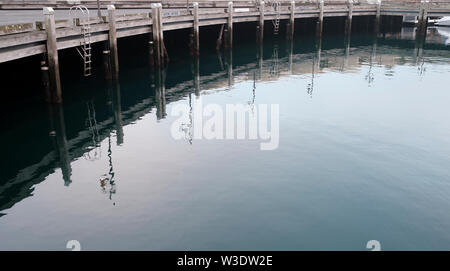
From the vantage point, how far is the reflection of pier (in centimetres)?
1961

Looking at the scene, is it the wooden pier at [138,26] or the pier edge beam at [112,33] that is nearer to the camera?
the wooden pier at [138,26]

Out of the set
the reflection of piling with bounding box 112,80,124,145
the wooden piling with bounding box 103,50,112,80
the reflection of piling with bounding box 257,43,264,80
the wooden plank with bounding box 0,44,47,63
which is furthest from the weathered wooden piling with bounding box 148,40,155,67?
the wooden plank with bounding box 0,44,47,63

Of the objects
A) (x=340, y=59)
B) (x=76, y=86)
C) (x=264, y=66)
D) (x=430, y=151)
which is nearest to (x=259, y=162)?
(x=430, y=151)

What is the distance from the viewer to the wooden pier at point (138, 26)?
24.6m

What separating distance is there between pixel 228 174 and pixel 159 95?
1600 cm

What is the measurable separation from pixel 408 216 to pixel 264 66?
32109 mm

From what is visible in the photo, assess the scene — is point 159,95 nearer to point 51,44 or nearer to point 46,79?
point 46,79

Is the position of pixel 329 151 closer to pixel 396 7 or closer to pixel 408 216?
pixel 408 216

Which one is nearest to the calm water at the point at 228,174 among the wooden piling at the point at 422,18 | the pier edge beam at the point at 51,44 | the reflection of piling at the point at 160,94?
the reflection of piling at the point at 160,94

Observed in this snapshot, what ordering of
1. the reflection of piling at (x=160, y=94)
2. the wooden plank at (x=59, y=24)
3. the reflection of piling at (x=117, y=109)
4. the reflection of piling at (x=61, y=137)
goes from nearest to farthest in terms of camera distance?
the reflection of piling at (x=61, y=137), the reflection of piling at (x=117, y=109), the wooden plank at (x=59, y=24), the reflection of piling at (x=160, y=94)

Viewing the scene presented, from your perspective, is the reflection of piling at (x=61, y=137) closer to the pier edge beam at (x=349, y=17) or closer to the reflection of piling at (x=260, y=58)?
the reflection of piling at (x=260, y=58)

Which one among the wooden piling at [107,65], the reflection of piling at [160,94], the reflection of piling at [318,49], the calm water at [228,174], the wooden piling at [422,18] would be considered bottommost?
the calm water at [228,174]

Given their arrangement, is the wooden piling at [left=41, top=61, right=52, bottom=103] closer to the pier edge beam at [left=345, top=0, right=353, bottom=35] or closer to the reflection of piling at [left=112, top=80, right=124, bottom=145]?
the reflection of piling at [left=112, top=80, right=124, bottom=145]

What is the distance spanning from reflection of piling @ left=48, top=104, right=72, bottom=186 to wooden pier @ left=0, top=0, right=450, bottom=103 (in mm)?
749
